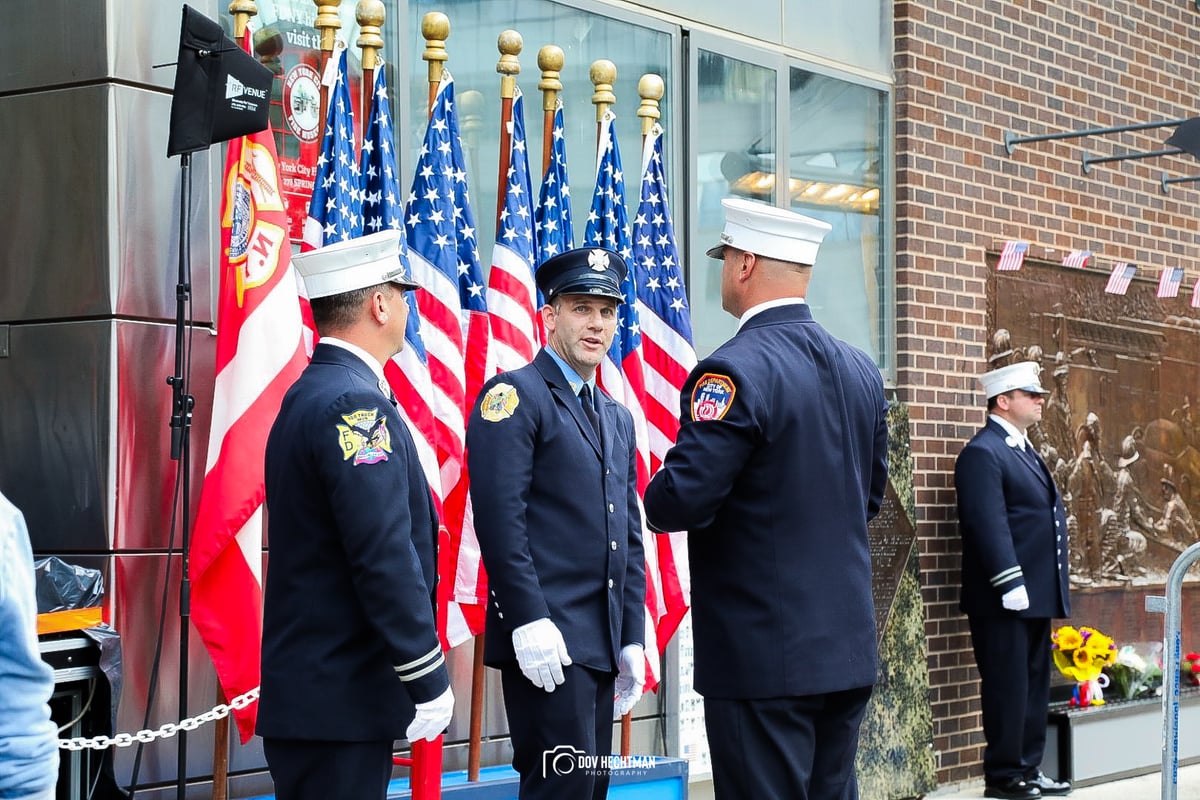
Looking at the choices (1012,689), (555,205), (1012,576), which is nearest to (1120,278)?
(1012,576)

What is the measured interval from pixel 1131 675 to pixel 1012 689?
4.67 feet

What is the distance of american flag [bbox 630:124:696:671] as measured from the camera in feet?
20.3

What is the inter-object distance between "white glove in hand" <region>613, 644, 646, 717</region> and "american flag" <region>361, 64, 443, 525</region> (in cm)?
93

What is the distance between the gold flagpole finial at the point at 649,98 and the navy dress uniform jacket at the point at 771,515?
8.69 feet

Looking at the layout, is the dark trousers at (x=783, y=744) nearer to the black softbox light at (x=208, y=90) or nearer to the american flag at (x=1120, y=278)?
the black softbox light at (x=208, y=90)

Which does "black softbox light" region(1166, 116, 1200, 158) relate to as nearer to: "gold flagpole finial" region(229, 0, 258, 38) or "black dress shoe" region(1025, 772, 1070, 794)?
"black dress shoe" region(1025, 772, 1070, 794)

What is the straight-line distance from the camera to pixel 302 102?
218 inches

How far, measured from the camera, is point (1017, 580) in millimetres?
7660

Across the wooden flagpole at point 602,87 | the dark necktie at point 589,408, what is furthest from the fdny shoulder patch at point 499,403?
the wooden flagpole at point 602,87

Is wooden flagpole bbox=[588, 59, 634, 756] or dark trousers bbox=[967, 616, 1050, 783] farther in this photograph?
dark trousers bbox=[967, 616, 1050, 783]

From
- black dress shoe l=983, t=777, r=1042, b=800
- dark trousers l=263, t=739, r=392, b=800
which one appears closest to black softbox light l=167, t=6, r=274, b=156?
dark trousers l=263, t=739, r=392, b=800

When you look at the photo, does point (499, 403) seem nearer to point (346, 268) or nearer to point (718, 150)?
point (346, 268)

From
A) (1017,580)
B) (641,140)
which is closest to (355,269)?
(641,140)

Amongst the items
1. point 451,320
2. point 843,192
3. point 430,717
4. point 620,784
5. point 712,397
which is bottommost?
point 620,784
